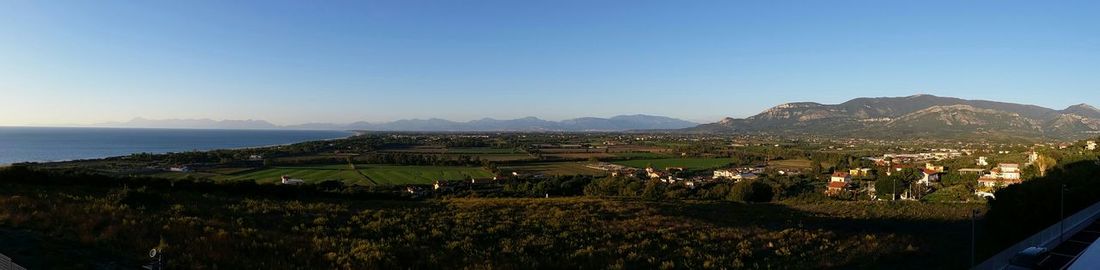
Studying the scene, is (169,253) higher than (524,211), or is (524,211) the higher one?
(169,253)

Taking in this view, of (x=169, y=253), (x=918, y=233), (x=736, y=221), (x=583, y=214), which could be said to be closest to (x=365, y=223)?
(x=169, y=253)

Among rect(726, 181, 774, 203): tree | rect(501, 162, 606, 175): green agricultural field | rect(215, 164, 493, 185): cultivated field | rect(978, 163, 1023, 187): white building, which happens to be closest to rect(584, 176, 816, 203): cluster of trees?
rect(726, 181, 774, 203): tree

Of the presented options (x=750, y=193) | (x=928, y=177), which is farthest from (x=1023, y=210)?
(x=928, y=177)

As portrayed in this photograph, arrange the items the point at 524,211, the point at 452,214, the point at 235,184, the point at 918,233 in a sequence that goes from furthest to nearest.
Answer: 1. the point at 235,184
2. the point at 524,211
3. the point at 452,214
4. the point at 918,233

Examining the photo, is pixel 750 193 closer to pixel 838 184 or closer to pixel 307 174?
pixel 838 184

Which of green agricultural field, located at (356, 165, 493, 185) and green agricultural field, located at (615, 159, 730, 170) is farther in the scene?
green agricultural field, located at (615, 159, 730, 170)

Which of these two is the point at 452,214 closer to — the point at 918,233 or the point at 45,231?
the point at 45,231

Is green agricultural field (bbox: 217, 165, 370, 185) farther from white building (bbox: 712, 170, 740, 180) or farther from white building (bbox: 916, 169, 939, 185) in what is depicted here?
white building (bbox: 916, 169, 939, 185)
